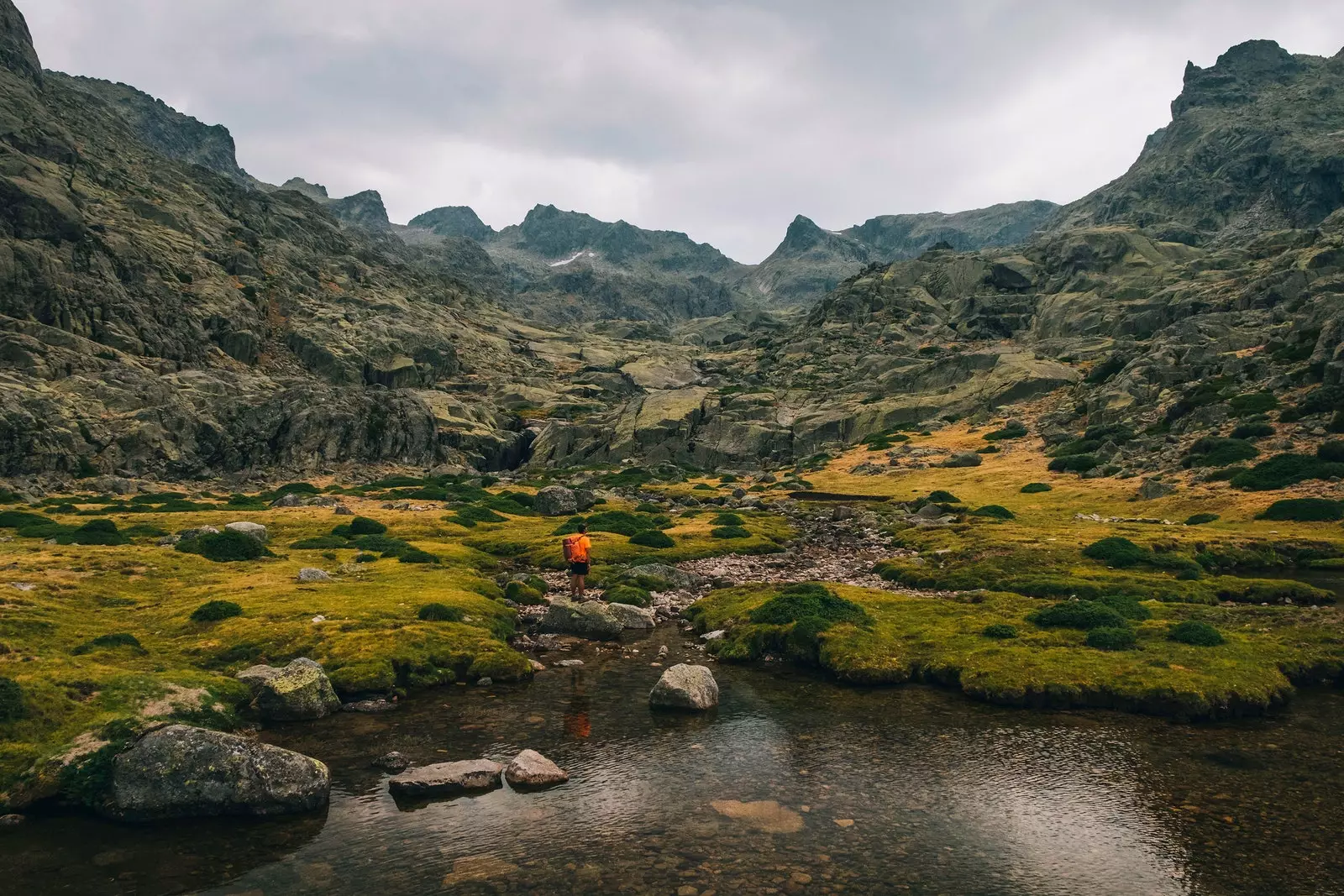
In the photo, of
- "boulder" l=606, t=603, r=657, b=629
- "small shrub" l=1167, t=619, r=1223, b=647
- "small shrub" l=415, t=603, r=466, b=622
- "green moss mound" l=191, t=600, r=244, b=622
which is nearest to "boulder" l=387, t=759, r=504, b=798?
"small shrub" l=415, t=603, r=466, b=622

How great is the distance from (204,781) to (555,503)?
5149cm

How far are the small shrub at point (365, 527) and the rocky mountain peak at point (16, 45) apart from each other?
7494 inches

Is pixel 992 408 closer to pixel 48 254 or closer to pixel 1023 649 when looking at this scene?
pixel 1023 649

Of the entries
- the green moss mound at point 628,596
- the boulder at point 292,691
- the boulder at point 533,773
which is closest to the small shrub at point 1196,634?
the green moss mound at point 628,596

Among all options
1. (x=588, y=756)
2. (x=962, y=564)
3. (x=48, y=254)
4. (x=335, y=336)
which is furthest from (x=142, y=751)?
(x=335, y=336)

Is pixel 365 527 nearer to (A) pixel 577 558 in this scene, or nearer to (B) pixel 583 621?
(A) pixel 577 558

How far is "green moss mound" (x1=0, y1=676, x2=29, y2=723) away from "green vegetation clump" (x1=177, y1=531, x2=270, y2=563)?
2161cm

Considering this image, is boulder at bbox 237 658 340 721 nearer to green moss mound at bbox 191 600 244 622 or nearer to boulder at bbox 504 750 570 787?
green moss mound at bbox 191 600 244 622

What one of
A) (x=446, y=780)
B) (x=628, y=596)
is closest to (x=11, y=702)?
(x=446, y=780)

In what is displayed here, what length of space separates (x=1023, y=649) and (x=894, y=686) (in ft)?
15.5

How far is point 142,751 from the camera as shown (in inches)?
545

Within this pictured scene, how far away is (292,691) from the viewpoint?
1858 cm

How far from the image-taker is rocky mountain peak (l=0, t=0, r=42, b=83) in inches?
6427

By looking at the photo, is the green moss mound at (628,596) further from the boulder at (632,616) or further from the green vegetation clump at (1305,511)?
the green vegetation clump at (1305,511)
